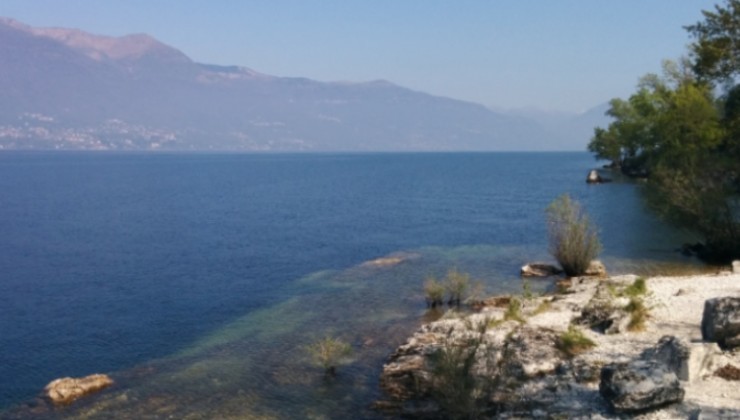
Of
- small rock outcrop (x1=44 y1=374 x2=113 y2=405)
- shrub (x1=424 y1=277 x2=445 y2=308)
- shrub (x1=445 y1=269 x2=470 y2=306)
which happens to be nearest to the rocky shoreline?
shrub (x1=424 y1=277 x2=445 y2=308)

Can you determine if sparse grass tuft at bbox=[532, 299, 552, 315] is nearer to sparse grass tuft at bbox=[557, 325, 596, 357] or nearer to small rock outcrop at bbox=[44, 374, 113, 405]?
sparse grass tuft at bbox=[557, 325, 596, 357]

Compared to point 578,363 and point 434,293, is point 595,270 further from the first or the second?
point 578,363

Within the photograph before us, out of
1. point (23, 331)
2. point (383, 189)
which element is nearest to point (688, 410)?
point (23, 331)

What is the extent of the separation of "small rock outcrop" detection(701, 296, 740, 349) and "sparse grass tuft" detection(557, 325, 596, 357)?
396 cm

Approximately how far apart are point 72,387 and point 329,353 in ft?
33.0

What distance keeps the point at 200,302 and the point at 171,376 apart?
13313 millimetres

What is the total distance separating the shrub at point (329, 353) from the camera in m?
25.4

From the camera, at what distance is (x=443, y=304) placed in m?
35.3

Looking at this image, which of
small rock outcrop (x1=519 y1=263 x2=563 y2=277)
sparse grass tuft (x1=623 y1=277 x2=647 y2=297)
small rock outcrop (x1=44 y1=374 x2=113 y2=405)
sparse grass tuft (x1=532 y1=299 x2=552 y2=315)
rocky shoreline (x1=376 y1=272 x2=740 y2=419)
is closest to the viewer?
rocky shoreline (x1=376 y1=272 x2=740 y2=419)

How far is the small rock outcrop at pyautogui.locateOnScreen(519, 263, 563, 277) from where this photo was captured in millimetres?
41844

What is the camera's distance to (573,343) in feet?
75.8

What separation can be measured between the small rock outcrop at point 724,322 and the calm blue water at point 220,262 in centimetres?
1213

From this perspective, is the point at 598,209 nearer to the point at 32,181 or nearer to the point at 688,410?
the point at 688,410

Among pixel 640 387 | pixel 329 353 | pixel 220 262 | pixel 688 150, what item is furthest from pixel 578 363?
pixel 688 150
